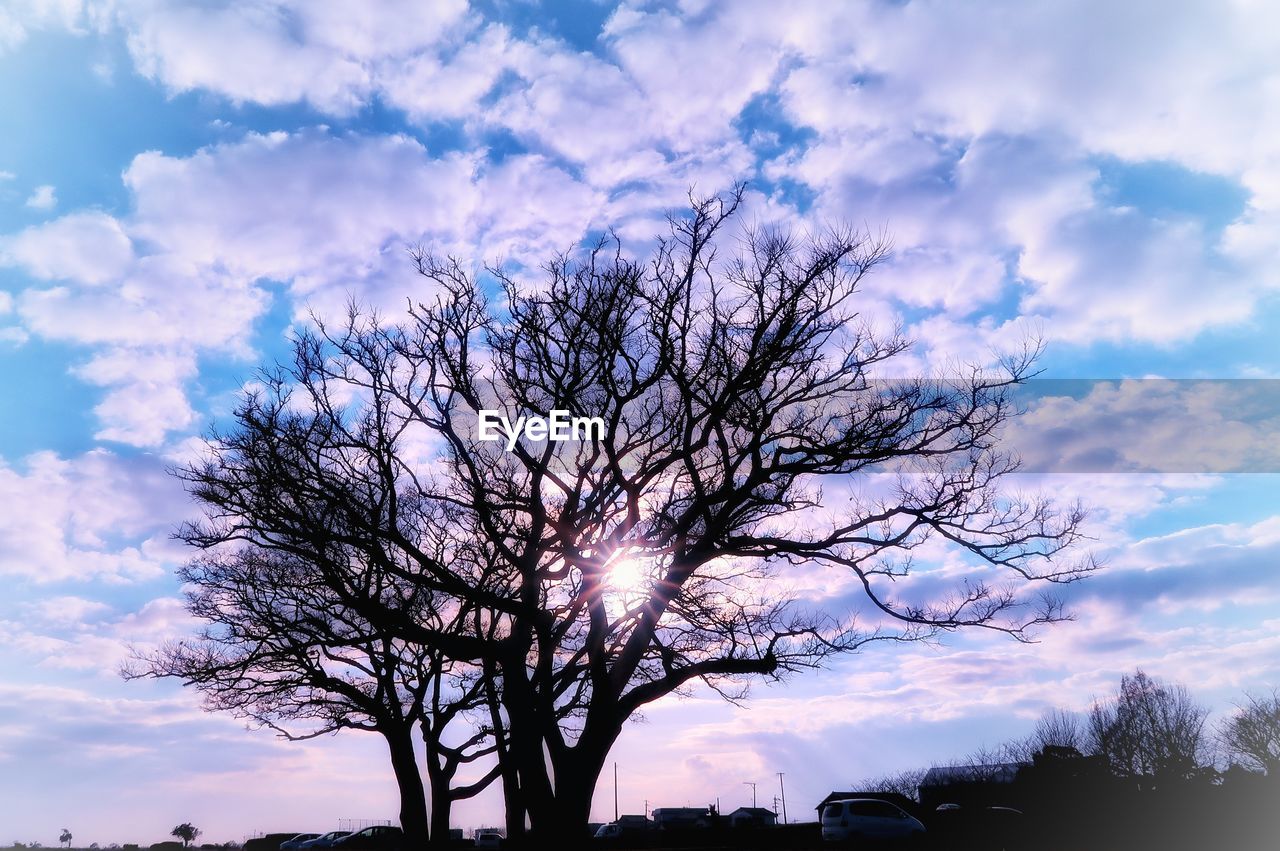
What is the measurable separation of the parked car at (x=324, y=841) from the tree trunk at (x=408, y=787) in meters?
20.2

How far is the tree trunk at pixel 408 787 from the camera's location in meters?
28.7

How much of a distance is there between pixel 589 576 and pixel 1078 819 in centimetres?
1697

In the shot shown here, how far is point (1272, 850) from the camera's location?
957 inches

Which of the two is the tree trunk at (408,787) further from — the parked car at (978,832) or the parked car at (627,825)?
the parked car at (627,825)

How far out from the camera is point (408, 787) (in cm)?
2931

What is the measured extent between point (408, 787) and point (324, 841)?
25594mm

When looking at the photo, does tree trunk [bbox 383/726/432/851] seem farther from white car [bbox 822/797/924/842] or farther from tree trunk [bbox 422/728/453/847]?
white car [bbox 822/797/924/842]

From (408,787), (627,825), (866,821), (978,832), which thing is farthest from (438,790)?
(627,825)

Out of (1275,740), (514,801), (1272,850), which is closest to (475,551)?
(514,801)

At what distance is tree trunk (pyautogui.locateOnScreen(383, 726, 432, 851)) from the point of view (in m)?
28.7

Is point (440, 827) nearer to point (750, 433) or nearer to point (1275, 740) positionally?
point (750, 433)

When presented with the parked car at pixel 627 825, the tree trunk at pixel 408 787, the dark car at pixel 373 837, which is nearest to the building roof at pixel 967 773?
the parked car at pixel 627 825

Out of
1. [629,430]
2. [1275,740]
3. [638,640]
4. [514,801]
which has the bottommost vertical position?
[1275,740]

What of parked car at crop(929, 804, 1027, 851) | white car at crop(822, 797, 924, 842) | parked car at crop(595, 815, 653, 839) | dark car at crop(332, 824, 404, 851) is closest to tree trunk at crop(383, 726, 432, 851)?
white car at crop(822, 797, 924, 842)
